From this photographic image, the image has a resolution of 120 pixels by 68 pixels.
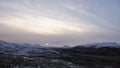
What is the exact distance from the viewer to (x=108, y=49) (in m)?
171

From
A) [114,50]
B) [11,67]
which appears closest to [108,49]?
[114,50]

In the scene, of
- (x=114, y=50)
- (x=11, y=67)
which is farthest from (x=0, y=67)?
(x=114, y=50)

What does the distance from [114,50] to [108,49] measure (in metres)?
8.46

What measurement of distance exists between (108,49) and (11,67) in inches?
5397

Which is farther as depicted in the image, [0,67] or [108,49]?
[108,49]

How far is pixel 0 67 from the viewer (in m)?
38.7

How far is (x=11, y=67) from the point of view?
132 ft

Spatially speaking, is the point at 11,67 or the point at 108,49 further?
the point at 108,49

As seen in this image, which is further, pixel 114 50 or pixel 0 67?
pixel 114 50

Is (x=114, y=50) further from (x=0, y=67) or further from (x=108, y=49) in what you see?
(x=0, y=67)

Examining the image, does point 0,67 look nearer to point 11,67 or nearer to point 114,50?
point 11,67

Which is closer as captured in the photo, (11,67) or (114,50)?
(11,67)

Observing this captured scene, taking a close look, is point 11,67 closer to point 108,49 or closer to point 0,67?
point 0,67

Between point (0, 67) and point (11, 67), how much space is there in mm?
2024
